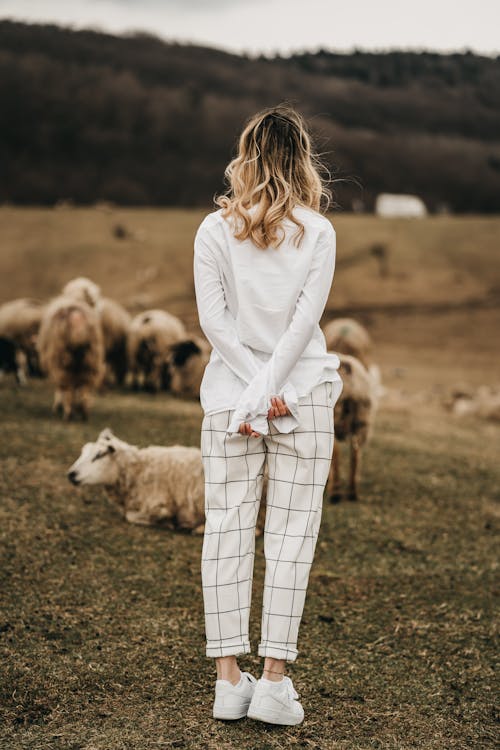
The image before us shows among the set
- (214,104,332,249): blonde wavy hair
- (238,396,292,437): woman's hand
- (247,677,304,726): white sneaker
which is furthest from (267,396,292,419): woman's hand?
(247,677,304,726): white sneaker

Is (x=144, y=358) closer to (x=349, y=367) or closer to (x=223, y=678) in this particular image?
(x=349, y=367)

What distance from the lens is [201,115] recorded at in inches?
1842

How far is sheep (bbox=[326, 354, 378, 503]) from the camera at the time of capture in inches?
277

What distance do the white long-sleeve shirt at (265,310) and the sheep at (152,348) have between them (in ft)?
29.4

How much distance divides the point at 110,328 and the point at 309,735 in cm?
987

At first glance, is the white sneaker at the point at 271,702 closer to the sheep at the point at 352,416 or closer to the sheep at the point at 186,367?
the sheep at the point at 352,416

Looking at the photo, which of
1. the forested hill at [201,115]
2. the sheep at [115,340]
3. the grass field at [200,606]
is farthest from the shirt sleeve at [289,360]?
the forested hill at [201,115]

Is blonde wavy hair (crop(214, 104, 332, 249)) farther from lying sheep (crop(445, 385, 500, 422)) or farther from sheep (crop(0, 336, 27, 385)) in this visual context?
lying sheep (crop(445, 385, 500, 422))

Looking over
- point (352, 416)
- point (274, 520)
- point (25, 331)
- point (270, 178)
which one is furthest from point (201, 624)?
point (25, 331)

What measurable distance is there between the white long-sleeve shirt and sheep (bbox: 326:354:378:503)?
12.8 feet

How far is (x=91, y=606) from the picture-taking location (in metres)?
4.55

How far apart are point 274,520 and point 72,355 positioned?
256 inches

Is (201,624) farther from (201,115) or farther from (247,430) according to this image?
(201,115)

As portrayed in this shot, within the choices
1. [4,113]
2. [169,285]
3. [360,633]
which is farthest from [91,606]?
[4,113]
